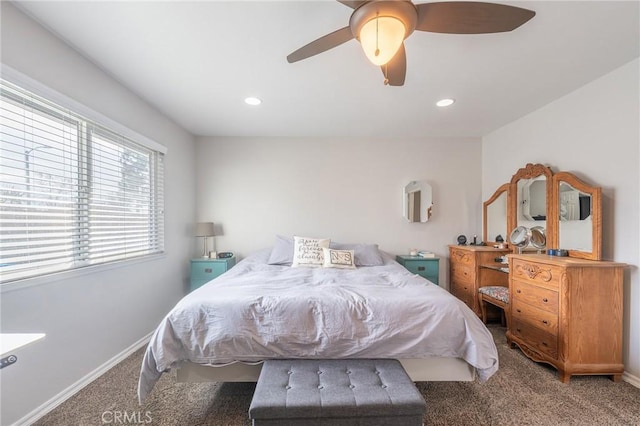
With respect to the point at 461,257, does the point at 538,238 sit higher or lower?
higher

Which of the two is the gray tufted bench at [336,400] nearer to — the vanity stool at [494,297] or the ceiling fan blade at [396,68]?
the ceiling fan blade at [396,68]

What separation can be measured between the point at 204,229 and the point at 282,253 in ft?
3.50

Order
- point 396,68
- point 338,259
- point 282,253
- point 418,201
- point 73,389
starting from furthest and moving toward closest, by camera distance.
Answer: point 418,201
point 282,253
point 338,259
point 73,389
point 396,68

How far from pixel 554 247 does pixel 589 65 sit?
1.49m

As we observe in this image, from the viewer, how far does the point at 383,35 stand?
3.89 ft

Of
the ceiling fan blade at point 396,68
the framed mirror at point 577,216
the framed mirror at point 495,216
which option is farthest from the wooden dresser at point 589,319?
the ceiling fan blade at point 396,68

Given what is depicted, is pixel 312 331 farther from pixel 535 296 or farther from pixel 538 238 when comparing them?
pixel 538 238

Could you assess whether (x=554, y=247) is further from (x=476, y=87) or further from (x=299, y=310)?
(x=299, y=310)

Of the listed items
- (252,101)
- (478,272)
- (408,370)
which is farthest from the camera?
(478,272)

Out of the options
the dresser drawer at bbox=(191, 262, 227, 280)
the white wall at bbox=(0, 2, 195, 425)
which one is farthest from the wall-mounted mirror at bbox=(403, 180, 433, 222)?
the white wall at bbox=(0, 2, 195, 425)

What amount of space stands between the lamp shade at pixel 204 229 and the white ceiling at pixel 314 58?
51.0 inches

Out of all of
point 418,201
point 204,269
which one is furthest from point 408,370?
point 204,269

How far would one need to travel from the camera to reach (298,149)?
3672 millimetres

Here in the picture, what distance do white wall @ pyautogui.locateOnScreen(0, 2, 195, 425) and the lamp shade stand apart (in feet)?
1.53
